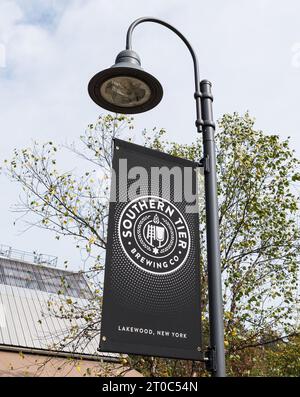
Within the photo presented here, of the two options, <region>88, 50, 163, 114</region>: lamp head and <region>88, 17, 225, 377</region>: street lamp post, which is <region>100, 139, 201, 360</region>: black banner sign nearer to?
<region>88, 17, 225, 377</region>: street lamp post

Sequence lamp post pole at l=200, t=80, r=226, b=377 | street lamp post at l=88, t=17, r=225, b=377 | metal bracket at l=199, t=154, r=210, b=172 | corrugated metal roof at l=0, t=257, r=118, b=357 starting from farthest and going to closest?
corrugated metal roof at l=0, t=257, r=118, b=357
metal bracket at l=199, t=154, r=210, b=172
street lamp post at l=88, t=17, r=225, b=377
lamp post pole at l=200, t=80, r=226, b=377

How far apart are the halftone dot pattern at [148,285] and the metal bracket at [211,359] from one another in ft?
1.25

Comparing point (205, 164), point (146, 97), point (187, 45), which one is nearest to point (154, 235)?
point (205, 164)

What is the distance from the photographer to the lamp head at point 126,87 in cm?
445

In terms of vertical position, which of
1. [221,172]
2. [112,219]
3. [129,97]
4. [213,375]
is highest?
[221,172]

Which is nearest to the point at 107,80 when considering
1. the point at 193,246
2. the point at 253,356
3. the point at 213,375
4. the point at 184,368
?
the point at 193,246

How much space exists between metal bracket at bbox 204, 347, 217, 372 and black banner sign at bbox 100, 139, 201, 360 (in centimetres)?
11

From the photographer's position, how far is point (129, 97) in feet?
15.5

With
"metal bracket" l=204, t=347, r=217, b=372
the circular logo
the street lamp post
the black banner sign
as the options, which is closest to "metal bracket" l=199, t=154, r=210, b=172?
the street lamp post

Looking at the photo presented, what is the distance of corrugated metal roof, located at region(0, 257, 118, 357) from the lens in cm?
1850

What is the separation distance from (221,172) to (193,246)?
7803mm

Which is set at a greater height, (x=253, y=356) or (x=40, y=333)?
(x=40, y=333)

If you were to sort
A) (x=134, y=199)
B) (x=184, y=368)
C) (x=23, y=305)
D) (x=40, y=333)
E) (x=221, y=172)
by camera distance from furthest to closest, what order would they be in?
(x=23, y=305) → (x=40, y=333) → (x=221, y=172) → (x=184, y=368) → (x=134, y=199)

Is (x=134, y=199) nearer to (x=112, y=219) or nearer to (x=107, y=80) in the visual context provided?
(x=112, y=219)
